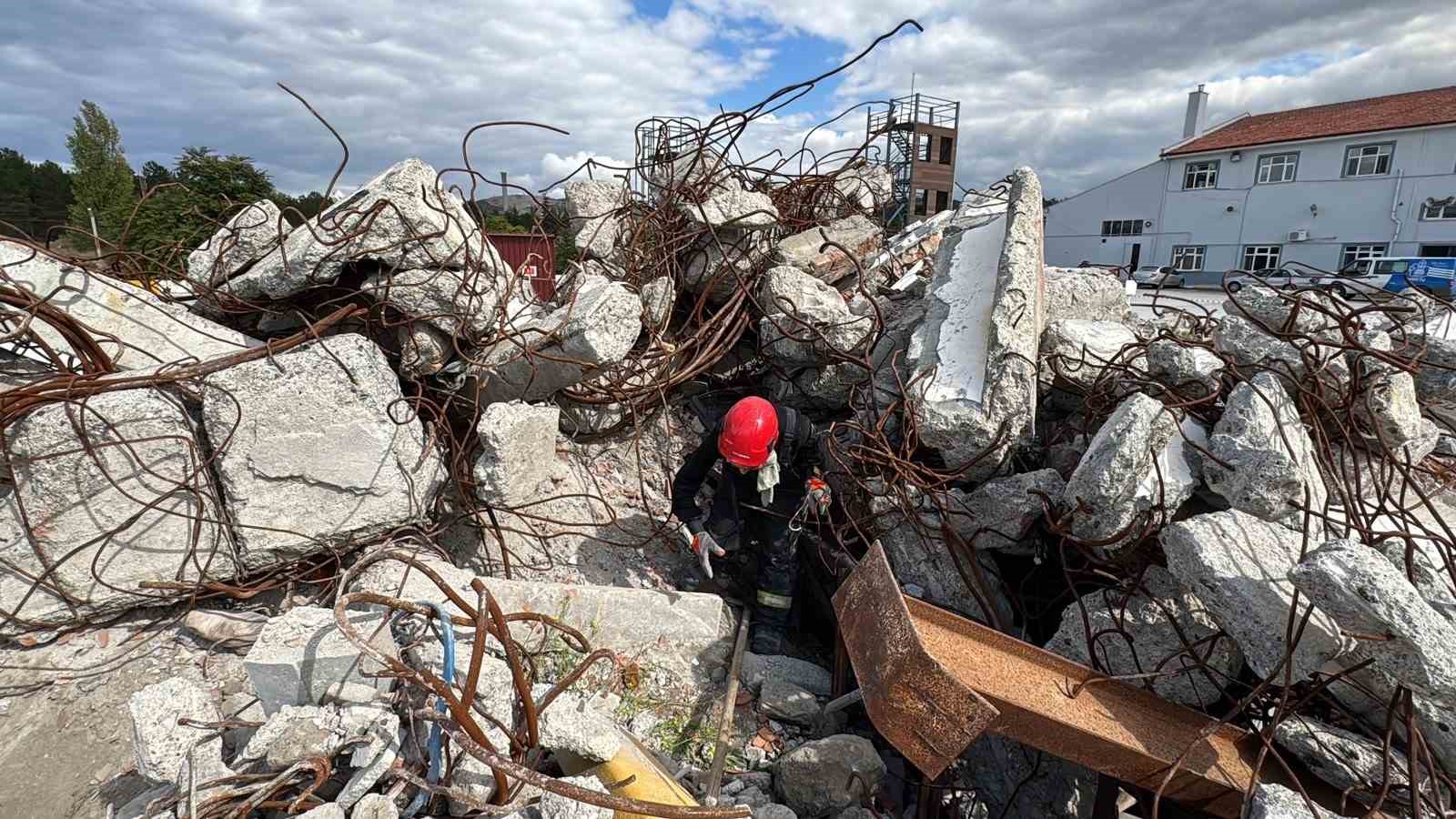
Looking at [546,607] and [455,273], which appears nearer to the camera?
[546,607]

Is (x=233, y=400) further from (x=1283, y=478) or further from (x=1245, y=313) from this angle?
(x=1245, y=313)

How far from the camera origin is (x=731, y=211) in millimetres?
4879

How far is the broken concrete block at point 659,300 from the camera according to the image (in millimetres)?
4668

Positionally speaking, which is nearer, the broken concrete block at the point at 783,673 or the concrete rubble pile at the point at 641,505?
the concrete rubble pile at the point at 641,505

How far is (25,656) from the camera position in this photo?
9.34 ft

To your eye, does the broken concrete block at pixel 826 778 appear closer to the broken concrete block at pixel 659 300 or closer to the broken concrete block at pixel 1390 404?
the broken concrete block at pixel 1390 404

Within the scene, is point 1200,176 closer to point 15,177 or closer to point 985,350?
point 985,350

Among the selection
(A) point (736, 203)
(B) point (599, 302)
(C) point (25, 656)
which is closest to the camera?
(C) point (25, 656)

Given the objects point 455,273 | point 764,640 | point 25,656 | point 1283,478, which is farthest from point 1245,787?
point 25,656

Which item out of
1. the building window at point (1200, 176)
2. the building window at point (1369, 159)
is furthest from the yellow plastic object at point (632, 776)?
the building window at point (1200, 176)

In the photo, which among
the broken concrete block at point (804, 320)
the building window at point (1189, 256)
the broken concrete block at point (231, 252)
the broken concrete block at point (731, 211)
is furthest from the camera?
the building window at point (1189, 256)

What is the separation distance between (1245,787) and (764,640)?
2121 millimetres

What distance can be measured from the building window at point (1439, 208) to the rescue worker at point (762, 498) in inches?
1091

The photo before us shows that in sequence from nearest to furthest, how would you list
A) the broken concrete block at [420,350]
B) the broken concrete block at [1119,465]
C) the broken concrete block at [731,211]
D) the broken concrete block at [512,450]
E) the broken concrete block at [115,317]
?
the broken concrete block at [1119,465]
the broken concrete block at [115,317]
the broken concrete block at [512,450]
the broken concrete block at [420,350]
the broken concrete block at [731,211]
